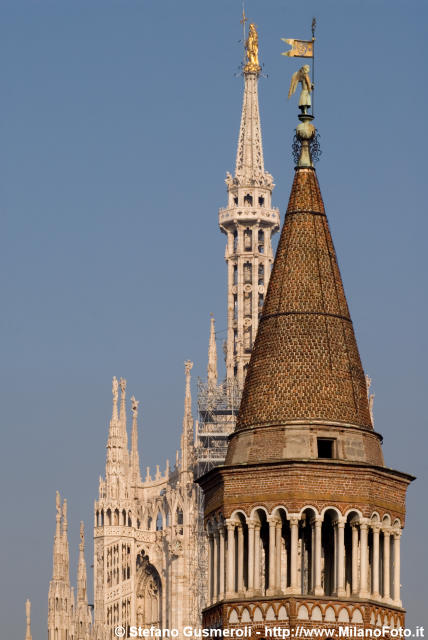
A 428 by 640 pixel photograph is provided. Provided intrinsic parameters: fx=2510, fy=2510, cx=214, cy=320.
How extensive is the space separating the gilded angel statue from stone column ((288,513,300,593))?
14.4 m

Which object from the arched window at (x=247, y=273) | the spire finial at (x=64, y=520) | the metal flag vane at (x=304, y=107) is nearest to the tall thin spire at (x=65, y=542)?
the spire finial at (x=64, y=520)

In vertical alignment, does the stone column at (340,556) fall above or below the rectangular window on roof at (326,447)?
below

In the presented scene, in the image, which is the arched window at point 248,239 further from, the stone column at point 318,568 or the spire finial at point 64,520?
the stone column at point 318,568

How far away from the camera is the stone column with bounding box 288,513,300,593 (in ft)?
240

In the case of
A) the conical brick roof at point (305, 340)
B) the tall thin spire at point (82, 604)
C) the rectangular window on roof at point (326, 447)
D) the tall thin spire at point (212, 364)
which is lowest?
the rectangular window on roof at point (326, 447)

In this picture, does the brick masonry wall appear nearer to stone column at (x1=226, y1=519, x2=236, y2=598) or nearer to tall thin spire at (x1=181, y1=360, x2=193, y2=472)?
stone column at (x1=226, y1=519, x2=236, y2=598)

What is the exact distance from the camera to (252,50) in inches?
6752

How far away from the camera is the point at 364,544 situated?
7406 centimetres

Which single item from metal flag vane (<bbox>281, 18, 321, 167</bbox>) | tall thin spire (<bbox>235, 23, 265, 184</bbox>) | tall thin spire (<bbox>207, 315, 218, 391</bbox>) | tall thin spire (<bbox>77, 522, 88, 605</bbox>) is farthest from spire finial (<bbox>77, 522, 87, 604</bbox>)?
metal flag vane (<bbox>281, 18, 321, 167</bbox>)

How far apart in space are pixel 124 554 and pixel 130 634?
682 centimetres

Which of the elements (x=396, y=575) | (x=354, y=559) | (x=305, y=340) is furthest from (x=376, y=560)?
(x=305, y=340)

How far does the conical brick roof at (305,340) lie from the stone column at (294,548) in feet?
10.0

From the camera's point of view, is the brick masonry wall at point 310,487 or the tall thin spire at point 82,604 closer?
the brick masonry wall at point 310,487

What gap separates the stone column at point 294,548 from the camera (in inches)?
2879
